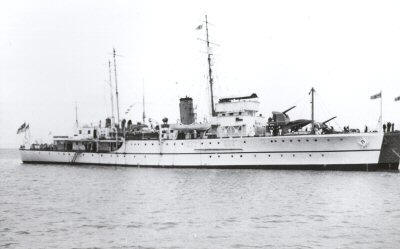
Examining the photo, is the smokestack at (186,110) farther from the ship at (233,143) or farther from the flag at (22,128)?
the flag at (22,128)

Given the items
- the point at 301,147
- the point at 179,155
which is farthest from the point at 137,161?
the point at 301,147

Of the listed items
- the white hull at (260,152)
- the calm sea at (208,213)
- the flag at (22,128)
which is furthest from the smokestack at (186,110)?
the flag at (22,128)

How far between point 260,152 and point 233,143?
2.59 m

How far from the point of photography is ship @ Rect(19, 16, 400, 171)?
3625cm

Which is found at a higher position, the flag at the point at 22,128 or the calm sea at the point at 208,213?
the flag at the point at 22,128

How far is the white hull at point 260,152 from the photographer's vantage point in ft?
118

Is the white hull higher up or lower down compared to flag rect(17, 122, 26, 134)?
lower down

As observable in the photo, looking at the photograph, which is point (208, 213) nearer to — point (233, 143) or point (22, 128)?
point (233, 143)

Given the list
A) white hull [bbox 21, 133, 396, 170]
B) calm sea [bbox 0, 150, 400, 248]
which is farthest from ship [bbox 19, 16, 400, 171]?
calm sea [bbox 0, 150, 400, 248]

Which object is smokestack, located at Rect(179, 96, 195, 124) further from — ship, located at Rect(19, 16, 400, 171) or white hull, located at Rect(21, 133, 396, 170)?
white hull, located at Rect(21, 133, 396, 170)

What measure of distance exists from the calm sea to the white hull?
4.24 m

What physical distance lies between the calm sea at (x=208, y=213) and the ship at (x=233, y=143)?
14.9 feet

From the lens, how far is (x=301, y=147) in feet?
122

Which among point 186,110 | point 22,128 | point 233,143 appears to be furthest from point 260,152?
point 22,128
